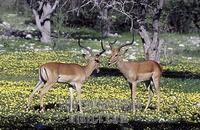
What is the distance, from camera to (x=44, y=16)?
2053 inches

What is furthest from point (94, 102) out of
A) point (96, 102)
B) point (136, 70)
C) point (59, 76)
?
point (59, 76)

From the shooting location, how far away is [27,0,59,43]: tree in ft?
168

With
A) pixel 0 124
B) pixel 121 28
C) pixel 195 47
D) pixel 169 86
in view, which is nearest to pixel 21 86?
pixel 169 86

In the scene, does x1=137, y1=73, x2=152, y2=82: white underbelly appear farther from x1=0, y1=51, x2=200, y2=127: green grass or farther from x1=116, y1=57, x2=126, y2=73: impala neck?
x1=0, y1=51, x2=200, y2=127: green grass

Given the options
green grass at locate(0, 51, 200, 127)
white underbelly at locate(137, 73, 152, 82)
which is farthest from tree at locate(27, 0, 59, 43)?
white underbelly at locate(137, 73, 152, 82)

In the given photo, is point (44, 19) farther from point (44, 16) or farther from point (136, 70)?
point (136, 70)

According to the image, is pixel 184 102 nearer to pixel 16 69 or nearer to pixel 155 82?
pixel 155 82

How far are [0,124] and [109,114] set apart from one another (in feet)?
12.7

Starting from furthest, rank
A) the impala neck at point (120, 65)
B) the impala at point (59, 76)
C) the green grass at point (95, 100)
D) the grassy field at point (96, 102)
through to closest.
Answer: the impala neck at point (120, 65)
the impala at point (59, 76)
the green grass at point (95, 100)
the grassy field at point (96, 102)

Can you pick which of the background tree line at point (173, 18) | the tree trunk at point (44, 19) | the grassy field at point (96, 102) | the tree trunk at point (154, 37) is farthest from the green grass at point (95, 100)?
the background tree line at point (173, 18)

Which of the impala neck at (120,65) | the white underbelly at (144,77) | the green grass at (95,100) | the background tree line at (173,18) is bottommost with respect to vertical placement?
the background tree line at (173,18)

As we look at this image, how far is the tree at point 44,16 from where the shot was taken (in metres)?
51.2

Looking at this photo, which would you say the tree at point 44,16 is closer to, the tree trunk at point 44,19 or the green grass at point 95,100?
the tree trunk at point 44,19

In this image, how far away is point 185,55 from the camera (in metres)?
48.2
